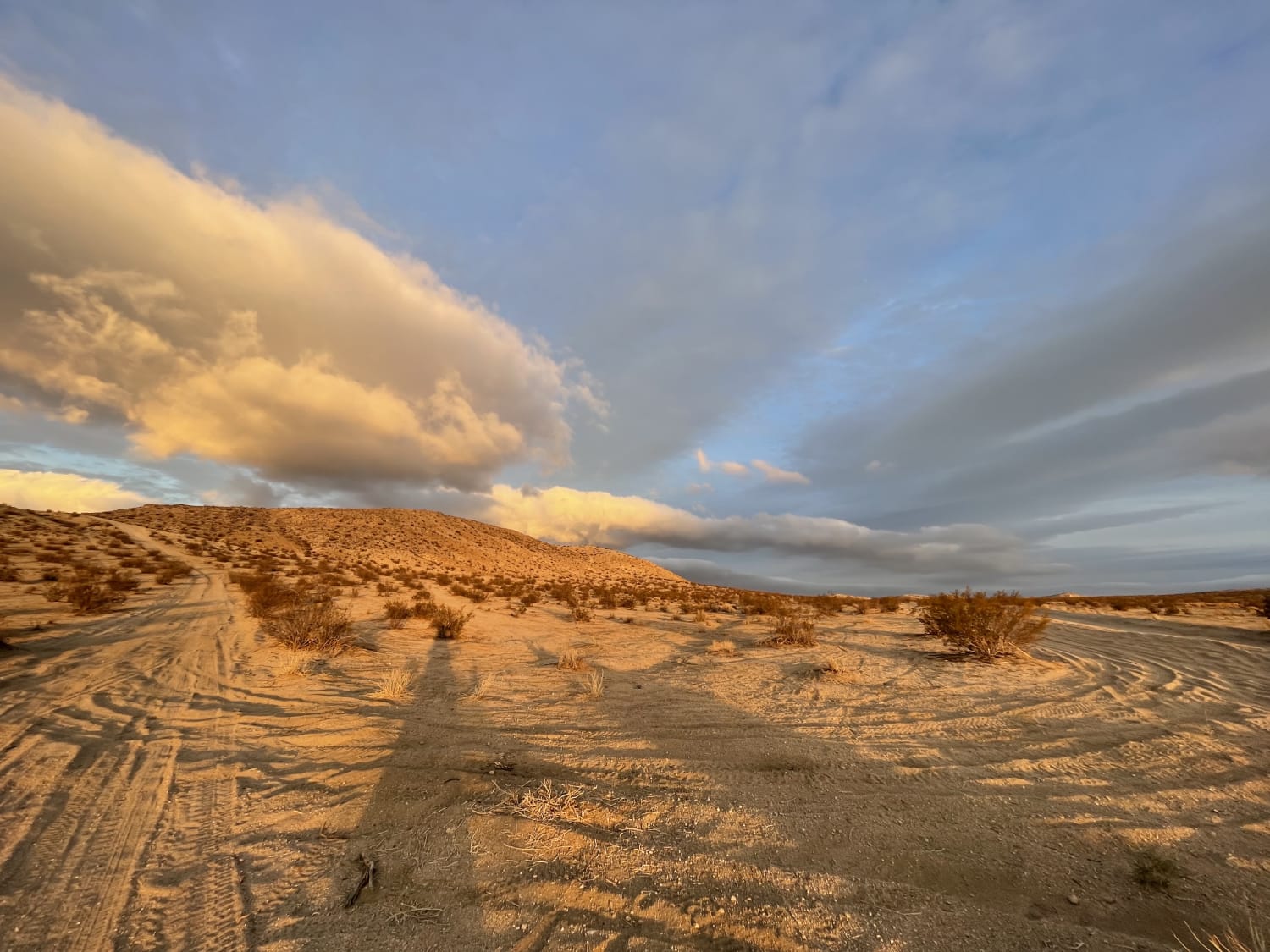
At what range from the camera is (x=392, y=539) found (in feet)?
202

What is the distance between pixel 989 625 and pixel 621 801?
388 inches

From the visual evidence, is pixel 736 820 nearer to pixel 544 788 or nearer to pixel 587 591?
pixel 544 788

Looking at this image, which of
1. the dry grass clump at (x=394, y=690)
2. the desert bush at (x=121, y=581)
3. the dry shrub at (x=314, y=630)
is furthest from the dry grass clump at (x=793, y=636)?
the desert bush at (x=121, y=581)

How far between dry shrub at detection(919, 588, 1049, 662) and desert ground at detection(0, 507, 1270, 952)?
1.74 ft

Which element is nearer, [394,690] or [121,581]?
[394,690]

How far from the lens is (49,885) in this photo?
11.5 feet

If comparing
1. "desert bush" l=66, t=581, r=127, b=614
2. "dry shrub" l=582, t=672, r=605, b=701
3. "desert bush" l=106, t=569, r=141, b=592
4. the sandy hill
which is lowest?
"dry shrub" l=582, t=672, r=605, b=701

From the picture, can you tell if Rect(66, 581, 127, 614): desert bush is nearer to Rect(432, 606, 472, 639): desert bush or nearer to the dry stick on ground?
Rect(432, 606, 472, 639): desert bush

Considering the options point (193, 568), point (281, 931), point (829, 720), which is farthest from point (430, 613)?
point (193, 568)

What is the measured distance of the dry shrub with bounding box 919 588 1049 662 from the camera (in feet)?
35.6

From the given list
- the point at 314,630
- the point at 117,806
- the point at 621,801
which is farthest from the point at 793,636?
the point at 117,806

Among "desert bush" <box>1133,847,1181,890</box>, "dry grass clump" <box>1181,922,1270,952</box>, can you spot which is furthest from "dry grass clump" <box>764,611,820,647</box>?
"dry grass clump" <box>1181,922,1270,952</box>

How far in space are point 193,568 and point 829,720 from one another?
31.9m

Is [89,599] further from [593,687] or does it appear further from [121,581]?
[593,687]
